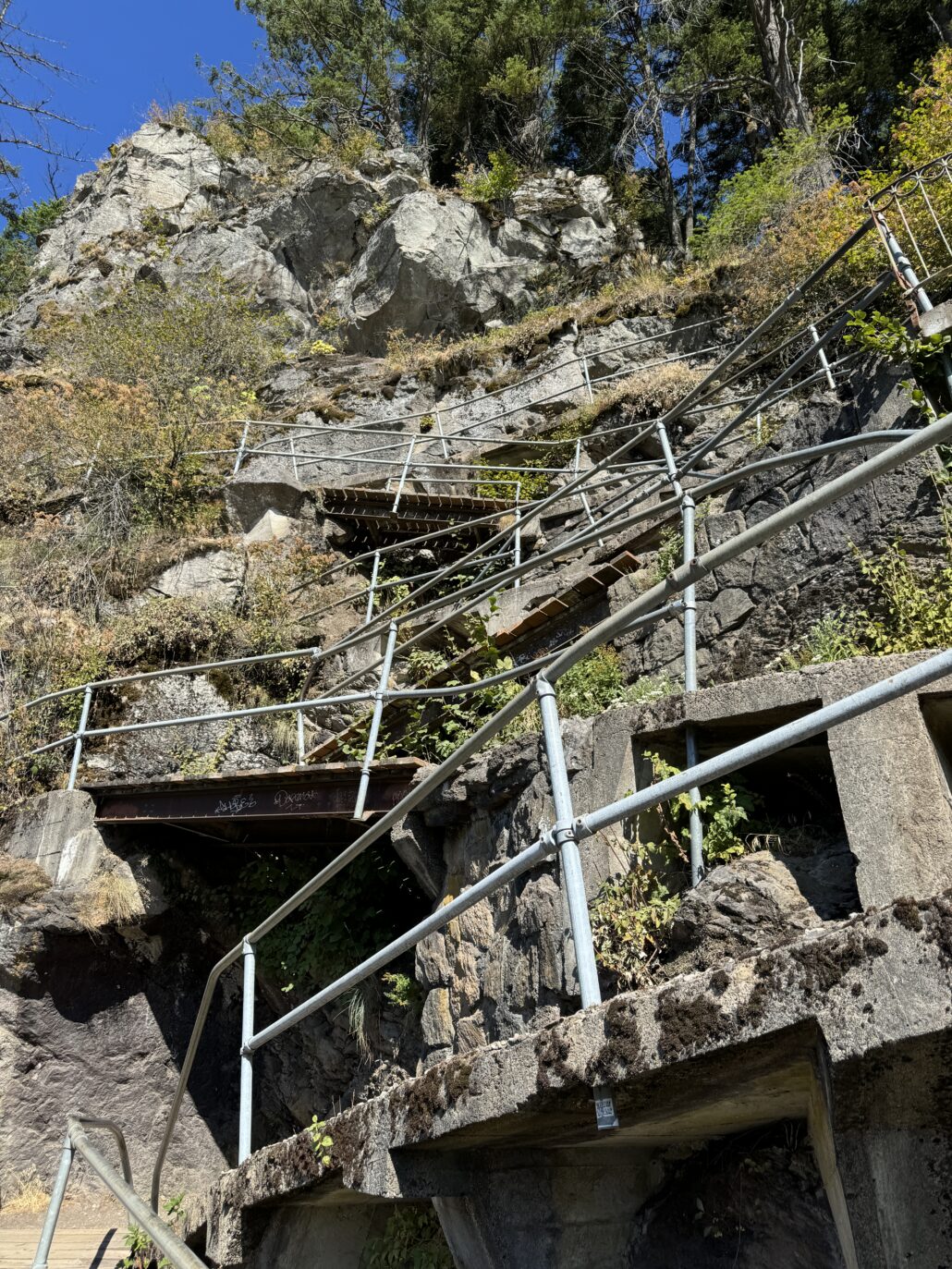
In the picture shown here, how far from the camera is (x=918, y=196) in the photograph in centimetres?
823

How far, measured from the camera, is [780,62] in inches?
663

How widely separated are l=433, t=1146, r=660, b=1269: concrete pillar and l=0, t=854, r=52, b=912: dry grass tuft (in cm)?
565

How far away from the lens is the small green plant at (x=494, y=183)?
20.3 metres

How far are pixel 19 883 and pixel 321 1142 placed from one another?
5.32m

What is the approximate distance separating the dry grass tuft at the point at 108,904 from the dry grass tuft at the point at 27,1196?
1.85 meters

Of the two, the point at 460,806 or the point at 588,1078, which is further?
the point at 460,806

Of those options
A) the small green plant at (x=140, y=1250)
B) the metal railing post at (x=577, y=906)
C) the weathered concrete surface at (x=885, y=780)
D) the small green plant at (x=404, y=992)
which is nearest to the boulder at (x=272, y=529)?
the small green plant at (x=404, y=992)

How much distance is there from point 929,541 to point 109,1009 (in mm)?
7183

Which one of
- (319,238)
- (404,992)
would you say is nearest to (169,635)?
(404,992)

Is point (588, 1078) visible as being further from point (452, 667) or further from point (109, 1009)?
point (109, 1009)

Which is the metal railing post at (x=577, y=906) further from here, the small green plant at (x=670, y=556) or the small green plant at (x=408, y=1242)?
the small green plant at (x=670, y=556)

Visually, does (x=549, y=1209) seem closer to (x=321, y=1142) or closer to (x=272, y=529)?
(x=321, y=1142)

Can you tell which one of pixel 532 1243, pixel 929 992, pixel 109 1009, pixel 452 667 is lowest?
pixel 532 1243

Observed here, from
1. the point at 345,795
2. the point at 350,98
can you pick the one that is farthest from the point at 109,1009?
the point at 350,98
